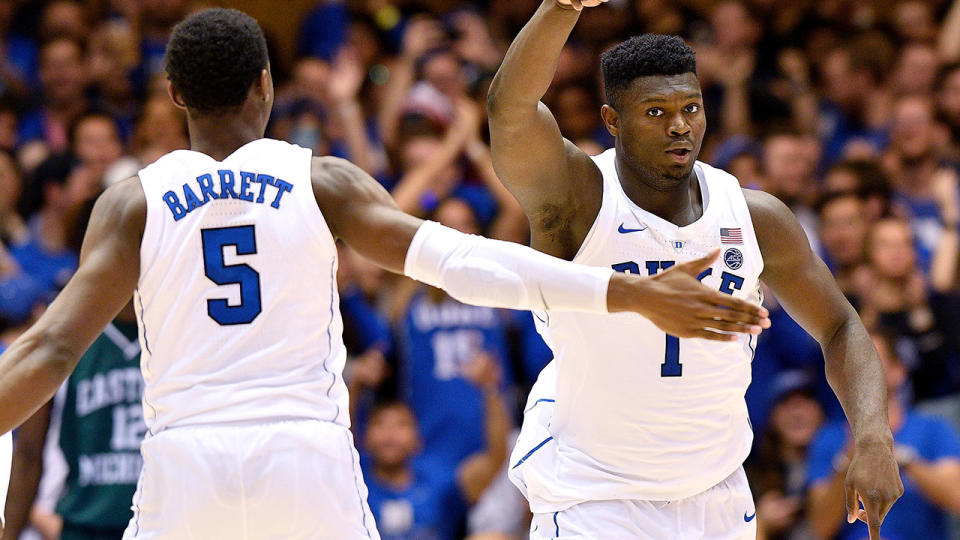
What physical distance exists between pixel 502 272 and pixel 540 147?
33.3 inches

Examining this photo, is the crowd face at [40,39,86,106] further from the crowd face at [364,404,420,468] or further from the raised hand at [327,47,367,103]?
the crowd face at [364,404,420,468]

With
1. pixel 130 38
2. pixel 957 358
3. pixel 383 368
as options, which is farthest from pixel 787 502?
pixel 130 38

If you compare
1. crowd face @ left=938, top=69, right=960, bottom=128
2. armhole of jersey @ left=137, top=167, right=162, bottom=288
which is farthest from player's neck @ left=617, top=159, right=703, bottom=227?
crowd face @ left=938, top=69, right=960, bottom=128

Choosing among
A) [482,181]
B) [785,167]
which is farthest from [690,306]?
[482,181]

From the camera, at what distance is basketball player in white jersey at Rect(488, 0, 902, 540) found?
4.73m

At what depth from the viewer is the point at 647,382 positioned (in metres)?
4.78

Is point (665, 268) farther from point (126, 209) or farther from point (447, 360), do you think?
point (447, 360)

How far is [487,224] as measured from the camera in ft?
30.3

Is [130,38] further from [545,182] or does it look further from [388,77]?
[545,182]

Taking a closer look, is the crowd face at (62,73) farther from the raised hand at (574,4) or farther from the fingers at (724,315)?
the fingers at (724,315)

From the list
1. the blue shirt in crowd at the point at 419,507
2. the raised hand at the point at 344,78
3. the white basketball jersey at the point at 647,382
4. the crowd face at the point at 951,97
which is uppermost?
the raised hand at the point at 344,78

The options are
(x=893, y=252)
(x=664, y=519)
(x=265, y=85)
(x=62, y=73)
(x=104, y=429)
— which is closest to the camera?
(x=265, y=85)

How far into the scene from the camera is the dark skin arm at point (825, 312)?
478 centimetres

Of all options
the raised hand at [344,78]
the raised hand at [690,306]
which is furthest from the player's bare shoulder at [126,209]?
the raised hand at [344,78]
